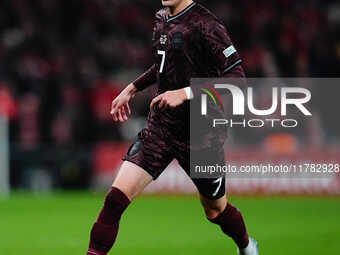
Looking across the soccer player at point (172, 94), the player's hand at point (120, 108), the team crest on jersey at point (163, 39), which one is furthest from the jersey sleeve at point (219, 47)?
the player's hand at point (120, 108)

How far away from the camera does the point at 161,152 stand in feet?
19.2

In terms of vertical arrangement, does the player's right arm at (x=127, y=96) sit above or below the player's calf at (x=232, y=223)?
above

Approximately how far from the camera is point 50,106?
15.5 metres

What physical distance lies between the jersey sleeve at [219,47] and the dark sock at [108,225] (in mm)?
1094

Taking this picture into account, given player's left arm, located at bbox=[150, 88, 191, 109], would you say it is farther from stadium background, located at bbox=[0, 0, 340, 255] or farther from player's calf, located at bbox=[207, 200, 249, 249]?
stadium background, located at bbox=[0, 0, 340, 255]

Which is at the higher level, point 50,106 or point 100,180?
point 50,106

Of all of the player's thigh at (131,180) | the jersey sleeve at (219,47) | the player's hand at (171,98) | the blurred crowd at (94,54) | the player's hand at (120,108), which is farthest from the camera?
the blurred crowd at (94,54)

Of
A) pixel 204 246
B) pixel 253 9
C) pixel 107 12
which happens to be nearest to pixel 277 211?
pixel 204 246

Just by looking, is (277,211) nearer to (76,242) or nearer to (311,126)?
(311,126)

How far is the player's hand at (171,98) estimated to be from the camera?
5.32 meters

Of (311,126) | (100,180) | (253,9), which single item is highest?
(253,9)

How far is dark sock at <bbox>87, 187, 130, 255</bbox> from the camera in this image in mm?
5578

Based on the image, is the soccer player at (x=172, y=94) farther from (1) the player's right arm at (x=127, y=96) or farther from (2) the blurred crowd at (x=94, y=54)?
(2) the blurred crowd at (x=94, y=54)

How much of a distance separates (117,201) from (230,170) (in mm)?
8101
